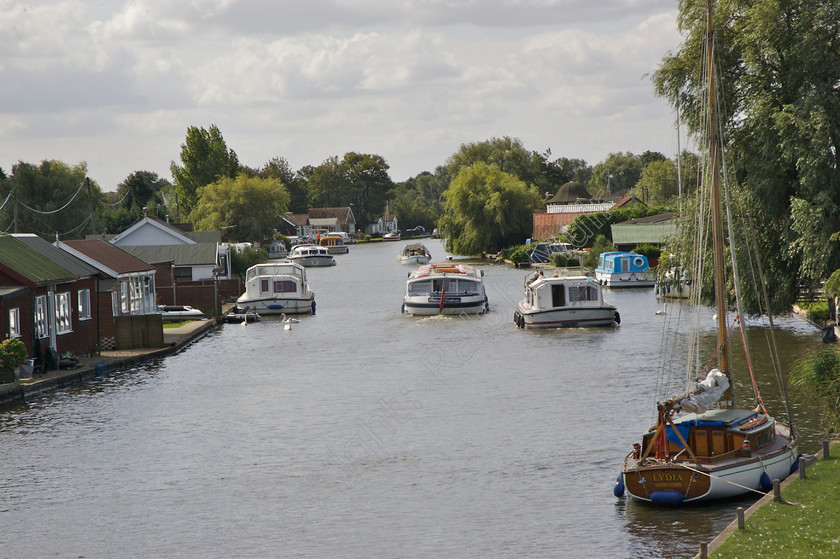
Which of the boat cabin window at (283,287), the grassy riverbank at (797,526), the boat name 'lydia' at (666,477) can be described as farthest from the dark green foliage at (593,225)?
the grassy riverbank at (797,526)

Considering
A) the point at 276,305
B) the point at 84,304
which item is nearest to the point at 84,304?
the point at 84,304

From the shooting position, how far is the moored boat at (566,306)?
50719 mm

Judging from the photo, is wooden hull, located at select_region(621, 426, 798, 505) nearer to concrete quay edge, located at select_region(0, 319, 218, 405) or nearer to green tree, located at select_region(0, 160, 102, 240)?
concrete quay edge, located at select_region(0, 319, 218, 405)

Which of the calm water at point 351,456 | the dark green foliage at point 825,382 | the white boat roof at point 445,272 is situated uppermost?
the white boat roof at point 445,272

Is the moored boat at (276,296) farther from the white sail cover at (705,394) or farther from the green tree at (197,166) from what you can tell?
the green tree at (197,166)

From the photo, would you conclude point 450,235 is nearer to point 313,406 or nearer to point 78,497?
point 313,406

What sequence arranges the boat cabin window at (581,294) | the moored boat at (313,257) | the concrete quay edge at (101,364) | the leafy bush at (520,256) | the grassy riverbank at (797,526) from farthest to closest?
the moored boat at (313,257)
the leafy bush at (520,256)
the boat cabin window at (581,294)
the concrete quay edge at (101,364)
the grassy riverbank at (797,526)

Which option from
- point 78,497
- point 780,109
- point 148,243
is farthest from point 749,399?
point 148,243

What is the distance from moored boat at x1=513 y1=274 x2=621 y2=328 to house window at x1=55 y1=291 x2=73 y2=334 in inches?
905

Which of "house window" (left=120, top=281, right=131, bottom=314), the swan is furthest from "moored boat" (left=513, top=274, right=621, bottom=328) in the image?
"house window" (left=120, top=281, right=131, bottom=314)

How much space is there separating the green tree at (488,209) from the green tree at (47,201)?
4195 centimetres

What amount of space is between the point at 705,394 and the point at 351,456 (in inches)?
368

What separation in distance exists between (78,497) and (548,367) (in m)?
21.1

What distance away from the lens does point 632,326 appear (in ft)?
169
